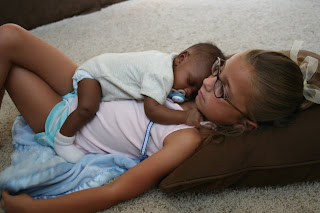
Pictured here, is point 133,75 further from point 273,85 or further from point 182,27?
point 182,27

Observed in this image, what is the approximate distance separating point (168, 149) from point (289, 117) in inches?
15.8

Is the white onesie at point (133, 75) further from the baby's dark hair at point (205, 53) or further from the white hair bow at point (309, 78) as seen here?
the white hair bow at point (309, 78)

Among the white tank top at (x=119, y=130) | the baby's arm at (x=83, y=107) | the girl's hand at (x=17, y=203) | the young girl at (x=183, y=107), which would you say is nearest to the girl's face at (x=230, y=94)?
the young girl at (x=183, y=107)

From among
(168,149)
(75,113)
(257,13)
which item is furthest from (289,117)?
(257,13)

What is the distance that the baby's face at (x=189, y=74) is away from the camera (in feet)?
3.42

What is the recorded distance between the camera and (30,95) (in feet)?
3.51

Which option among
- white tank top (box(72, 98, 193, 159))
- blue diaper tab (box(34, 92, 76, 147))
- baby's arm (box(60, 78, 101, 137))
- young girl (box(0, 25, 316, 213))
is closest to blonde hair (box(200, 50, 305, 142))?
young girl (box(0, 25, 316, 213))

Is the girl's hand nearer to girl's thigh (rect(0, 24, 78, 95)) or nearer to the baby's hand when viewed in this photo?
girl's thigh (rect(0, 24, 78, 95))

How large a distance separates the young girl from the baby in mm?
45

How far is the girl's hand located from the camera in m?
0.88

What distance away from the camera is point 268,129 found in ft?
3.20

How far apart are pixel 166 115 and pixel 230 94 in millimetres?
213

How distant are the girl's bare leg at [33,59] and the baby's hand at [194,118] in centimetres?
47

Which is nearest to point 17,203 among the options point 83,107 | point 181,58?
point 83,107
